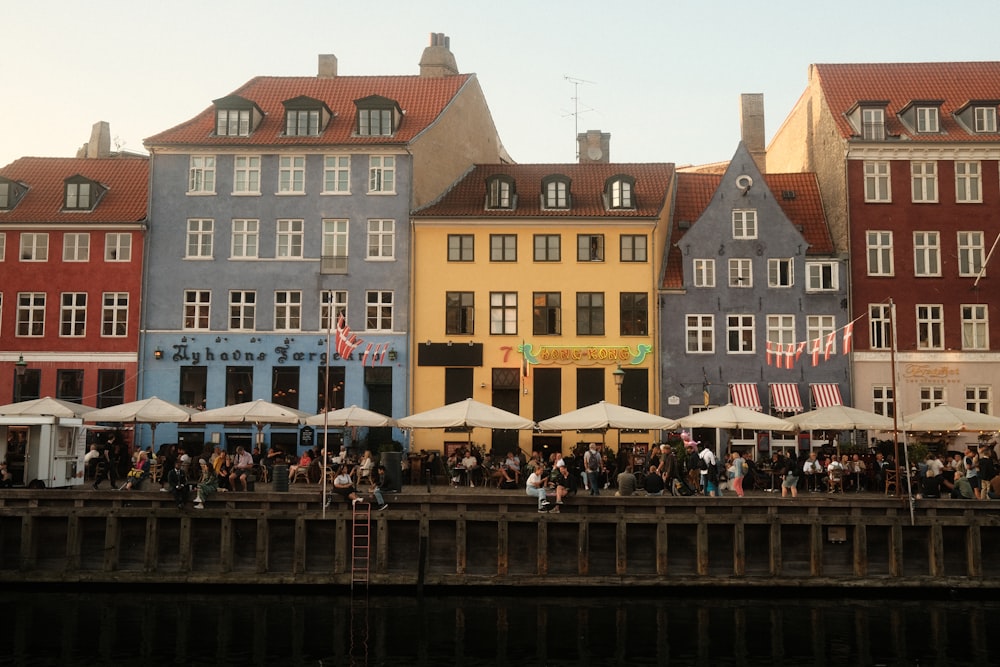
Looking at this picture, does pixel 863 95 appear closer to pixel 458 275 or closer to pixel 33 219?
pixel 458 275

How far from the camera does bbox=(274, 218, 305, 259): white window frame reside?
1911 inches

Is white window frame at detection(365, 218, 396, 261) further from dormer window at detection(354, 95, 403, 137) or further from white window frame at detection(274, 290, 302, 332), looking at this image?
dormer window at detection(354, 95, 403, 137)

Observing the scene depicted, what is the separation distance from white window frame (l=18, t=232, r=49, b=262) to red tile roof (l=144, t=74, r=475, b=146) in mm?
6338

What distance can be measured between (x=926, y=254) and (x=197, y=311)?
1242 inches

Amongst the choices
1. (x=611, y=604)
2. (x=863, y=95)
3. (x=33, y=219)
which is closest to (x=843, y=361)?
(x=863, y=95)

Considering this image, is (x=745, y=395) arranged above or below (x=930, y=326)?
below

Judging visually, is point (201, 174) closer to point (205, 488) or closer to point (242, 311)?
point (242, 311)

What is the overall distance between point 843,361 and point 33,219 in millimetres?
35666

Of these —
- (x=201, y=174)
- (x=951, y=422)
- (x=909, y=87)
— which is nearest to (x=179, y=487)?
(x=201, y=174)

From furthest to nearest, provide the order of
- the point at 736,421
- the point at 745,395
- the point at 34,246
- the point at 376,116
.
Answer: the point at 376,116 → the point at 34,246 → the point at 745,395 → the point at 736,421

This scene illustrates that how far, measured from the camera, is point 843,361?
4656cm

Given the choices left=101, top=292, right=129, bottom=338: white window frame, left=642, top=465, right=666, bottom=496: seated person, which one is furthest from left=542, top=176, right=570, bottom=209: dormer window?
left=642, top=465, right=666, bottom=496: seated person

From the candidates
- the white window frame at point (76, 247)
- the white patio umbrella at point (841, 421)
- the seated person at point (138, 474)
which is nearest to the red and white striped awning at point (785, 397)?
the white patio umbrella at point (841, 421)

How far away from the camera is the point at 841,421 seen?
119 ft
